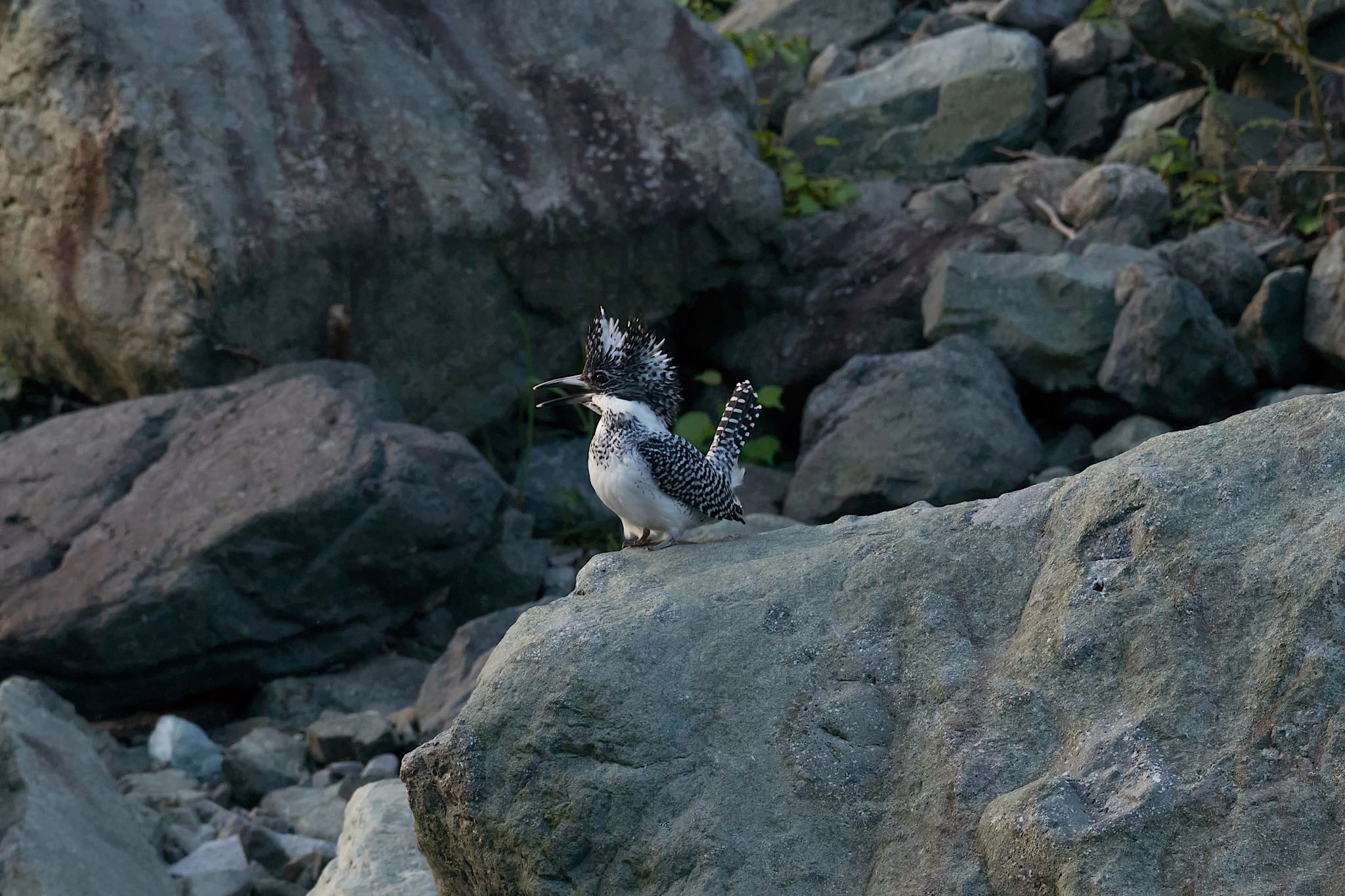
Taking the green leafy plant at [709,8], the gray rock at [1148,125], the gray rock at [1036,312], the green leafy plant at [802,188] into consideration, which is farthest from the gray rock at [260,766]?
the green leafy plant at [709,8]

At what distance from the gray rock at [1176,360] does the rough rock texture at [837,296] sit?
1393 millimetres

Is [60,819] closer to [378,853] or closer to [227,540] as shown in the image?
[378,853]

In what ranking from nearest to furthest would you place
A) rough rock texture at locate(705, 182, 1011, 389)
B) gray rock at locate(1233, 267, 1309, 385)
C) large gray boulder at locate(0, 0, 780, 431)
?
gray rock at locate(1233, 267, 1309, 385), large gray boulder at locate(0, 0, 780, 431), rough rock texture at locate(705, 182, 1011, 389)

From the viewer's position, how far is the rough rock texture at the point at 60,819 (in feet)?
15.7

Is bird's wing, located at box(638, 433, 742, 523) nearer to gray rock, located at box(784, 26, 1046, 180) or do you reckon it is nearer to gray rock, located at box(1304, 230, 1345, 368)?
gray rock, located at box(1304, 230, 1345, 368)

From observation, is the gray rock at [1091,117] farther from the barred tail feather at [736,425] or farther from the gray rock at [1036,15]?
the barred tail feather at [736,425]

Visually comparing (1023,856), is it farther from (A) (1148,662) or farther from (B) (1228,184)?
(B) (1228,184)

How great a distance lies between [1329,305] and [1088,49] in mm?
3818

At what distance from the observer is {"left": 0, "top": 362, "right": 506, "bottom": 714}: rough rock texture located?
6.82m

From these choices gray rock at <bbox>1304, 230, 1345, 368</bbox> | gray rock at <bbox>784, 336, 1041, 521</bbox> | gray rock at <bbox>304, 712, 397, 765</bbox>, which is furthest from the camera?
gray rock at <bbox>1304, 230, 1345, 368</bbox>

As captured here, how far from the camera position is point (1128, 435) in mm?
7906

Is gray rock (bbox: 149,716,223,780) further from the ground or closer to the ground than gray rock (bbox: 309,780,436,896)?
closer to the ground

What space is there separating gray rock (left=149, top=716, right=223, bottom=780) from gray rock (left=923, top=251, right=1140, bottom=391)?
447 centimetres

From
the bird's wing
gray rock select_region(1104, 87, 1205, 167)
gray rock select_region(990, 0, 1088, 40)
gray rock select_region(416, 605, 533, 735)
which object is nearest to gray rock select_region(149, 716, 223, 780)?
gray rock select_region(416, 605, 533, 735)
